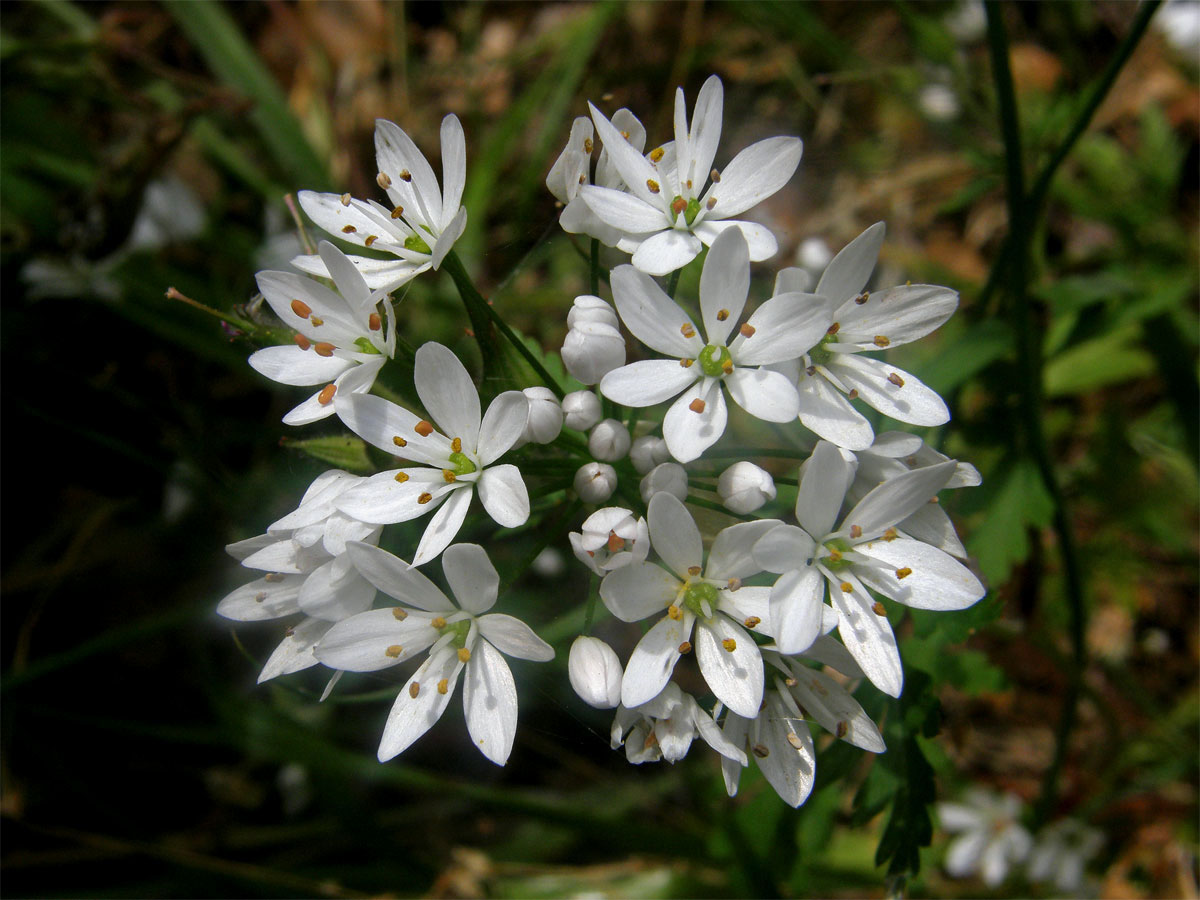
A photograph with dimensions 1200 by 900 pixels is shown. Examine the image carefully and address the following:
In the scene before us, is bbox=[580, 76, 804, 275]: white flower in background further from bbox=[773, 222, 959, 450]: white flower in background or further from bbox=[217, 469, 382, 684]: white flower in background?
bbox=[217, 469, 382, 684]: white flower in background

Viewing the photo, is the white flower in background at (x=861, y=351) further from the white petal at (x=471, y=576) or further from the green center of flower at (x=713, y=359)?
the white petal at (x=471, y=576)

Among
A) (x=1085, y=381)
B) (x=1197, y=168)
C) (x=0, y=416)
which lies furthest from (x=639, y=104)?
(x=0, y=416)

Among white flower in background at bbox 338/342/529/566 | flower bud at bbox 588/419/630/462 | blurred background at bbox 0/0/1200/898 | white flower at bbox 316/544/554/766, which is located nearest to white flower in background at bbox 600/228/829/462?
flower bud at bbox 588/419/630/462

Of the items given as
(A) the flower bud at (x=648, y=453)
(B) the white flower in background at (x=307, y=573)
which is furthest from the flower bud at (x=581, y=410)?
(B) the white flower in background at (x=307, y=573)

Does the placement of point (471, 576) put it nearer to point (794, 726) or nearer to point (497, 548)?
point (794, 726)

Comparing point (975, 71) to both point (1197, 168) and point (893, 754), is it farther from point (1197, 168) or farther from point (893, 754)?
point (893, 754)

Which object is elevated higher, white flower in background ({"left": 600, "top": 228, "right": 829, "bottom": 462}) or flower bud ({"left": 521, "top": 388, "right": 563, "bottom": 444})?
white flower in background ({"left": 600, "top": 228, "right": 829, "bottom": 462})
